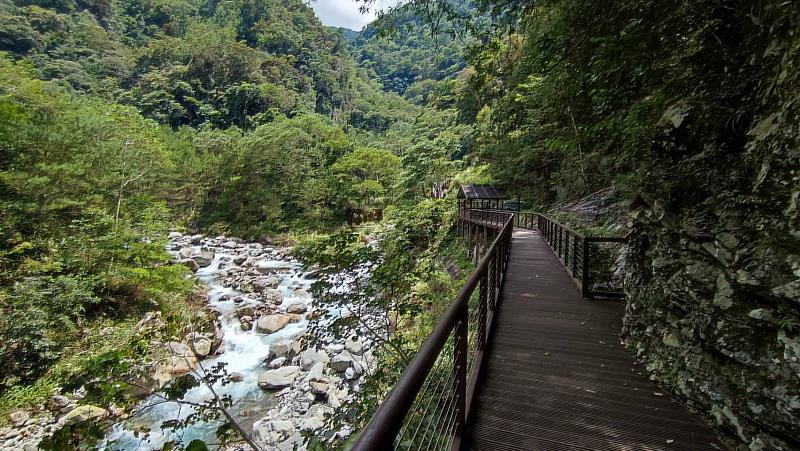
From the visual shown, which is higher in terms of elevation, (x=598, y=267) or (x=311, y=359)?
(x=598, y=267)

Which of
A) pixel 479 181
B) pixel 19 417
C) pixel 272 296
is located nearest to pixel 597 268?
pixel 19 417

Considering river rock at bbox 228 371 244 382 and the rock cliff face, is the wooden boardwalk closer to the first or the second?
the rock cliff face

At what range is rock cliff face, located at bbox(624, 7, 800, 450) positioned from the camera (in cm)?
179

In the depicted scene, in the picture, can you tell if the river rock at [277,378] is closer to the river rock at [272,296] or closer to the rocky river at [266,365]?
the rocky river at [266,365]

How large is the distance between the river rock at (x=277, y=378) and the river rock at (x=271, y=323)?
2.70 metres

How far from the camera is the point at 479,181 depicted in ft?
71.0

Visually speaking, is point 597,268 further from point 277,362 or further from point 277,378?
point 277,362

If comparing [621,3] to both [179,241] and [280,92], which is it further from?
[280,92]

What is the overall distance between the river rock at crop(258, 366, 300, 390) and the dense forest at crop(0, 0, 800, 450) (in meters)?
2.83

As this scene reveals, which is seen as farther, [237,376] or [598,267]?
[237,376]

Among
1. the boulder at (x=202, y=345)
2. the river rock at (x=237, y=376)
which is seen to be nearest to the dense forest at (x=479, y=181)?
the boulder at (x=202, y=345)

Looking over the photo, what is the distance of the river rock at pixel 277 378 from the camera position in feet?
29.1

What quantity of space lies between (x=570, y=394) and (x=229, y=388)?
29.8 ft

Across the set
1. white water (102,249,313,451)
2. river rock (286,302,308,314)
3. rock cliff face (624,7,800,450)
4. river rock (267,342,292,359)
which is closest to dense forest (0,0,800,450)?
rock cliff face (624,7,800,450)
